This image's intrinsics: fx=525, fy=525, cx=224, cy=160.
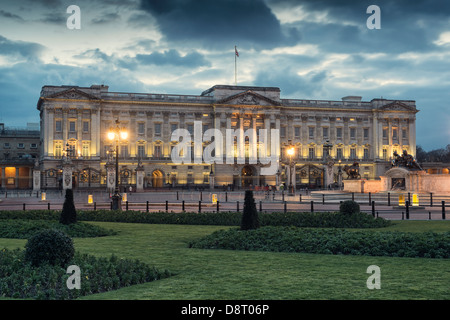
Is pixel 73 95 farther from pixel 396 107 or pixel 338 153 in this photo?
pixel 396 107

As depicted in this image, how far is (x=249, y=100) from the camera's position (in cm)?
9319

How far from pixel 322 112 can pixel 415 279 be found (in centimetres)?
8945

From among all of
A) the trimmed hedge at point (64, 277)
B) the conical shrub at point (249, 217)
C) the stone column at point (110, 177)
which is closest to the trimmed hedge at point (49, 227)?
the conical shrub at point (249, 217)

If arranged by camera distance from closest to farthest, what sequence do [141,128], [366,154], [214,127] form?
[141,128]
[214,127]
[366,154]

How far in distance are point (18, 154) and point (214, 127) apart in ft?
139

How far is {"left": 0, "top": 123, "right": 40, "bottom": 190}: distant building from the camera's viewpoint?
310 ft

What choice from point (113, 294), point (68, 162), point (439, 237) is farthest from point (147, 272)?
point (68, 162)

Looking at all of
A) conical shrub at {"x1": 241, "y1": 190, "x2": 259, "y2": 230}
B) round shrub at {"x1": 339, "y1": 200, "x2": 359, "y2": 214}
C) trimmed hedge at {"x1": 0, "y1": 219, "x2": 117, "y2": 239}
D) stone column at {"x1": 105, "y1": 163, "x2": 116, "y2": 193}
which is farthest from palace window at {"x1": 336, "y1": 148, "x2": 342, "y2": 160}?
conical shrub at {"x1": 241, "y1": 190, "x2": 259, "y2": 230}

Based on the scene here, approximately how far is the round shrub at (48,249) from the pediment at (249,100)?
266 feet

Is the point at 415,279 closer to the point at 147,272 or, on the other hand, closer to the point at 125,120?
the point at 147,272

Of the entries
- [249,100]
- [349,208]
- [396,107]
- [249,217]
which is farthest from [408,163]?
[396,107]

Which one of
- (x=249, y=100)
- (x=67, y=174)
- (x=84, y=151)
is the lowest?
(x=67, y=174)

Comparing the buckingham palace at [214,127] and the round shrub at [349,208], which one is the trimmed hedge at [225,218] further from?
the buckingham palace at [214,127]

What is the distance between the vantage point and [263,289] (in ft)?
32.3
